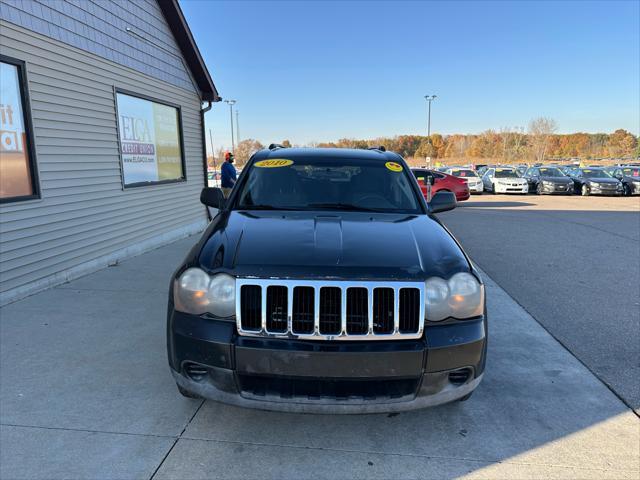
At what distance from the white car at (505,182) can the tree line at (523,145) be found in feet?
177

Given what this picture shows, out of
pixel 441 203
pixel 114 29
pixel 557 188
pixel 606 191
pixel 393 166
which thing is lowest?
pixel 606 191

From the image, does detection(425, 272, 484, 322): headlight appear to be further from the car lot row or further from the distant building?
the car lot row

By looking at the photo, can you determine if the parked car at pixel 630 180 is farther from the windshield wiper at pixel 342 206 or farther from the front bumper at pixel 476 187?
the windshield wiper at pixel 342 206

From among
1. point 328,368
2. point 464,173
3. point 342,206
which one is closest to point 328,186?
point 342,206

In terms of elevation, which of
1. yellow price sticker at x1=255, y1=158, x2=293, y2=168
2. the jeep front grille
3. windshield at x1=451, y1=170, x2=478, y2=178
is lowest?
the jeep front grille

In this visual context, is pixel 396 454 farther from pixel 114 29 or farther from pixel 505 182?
pixel 505 182

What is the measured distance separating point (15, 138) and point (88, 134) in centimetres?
143

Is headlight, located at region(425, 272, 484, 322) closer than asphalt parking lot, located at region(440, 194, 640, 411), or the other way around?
headlight, located at region(425, 272, 484, 322)

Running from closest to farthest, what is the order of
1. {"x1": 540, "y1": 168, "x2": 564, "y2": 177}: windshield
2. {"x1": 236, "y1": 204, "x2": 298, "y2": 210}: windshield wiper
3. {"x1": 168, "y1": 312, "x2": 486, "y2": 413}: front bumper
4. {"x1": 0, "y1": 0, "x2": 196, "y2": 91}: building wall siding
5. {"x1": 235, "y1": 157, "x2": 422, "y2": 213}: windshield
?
{"x1": 168, "y1": 312, "x2": 486, "y2": 413}: front bumper → {"x1": 236, "y1": 204, "x2": 298, "y2": 210}: windshield wiper → {"x1": 235, "y1": 157, "x2": 422, "y2": 213}: windshield → {"x1": 0, "y1": 0, "x2": 196, "y2": 91}: building wall siding → {"x1": 540, "y1": 168, "x2": 564, "y2": 177}: windshield

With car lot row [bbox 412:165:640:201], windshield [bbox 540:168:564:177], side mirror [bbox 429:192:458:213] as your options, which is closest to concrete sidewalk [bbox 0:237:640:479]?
side mirror [bbox 429:192:458:213]

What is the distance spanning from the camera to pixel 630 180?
22156 millimetres

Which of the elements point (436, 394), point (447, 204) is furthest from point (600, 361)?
point (436, 394)

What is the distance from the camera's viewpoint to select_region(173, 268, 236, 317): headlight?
92.1 inches

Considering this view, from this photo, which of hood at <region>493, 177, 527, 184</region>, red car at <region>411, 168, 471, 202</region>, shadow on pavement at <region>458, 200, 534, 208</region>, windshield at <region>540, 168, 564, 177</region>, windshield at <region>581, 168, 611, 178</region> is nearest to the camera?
red car at <region>411, 168, 471, 202</region>
